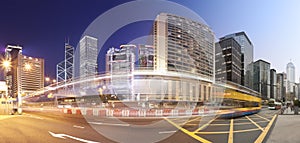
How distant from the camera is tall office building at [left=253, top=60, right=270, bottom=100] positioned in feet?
354

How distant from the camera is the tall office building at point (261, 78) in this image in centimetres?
10800

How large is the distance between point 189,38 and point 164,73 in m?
23.7

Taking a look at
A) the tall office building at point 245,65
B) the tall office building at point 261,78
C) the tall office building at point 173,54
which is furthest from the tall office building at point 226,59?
the tall office building at point 261,78

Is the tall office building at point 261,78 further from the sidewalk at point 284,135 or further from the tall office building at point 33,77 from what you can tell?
the sidewalk at point 284,135

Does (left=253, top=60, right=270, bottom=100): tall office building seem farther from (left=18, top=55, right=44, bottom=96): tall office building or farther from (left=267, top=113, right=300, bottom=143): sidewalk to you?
(left=267, top=113, right=300, bottom=143): sidewalk

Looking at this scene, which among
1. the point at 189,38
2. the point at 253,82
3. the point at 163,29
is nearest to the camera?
the point at 189,38

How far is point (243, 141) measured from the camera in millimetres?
7293

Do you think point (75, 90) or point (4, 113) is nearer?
point (4, 113)

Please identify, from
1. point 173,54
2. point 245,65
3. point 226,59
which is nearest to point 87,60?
point 173,54

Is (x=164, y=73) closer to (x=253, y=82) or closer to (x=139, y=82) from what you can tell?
(x=139, y=82)

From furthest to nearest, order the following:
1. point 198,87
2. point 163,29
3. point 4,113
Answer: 1. point 198,87
2. point 163,29
3. point 4,113

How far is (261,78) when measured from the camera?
117 meters

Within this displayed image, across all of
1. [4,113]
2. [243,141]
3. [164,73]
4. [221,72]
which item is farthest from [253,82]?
[243,141]

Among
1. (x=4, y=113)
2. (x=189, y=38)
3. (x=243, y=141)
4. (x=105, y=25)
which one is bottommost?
(x=4, y=113)
